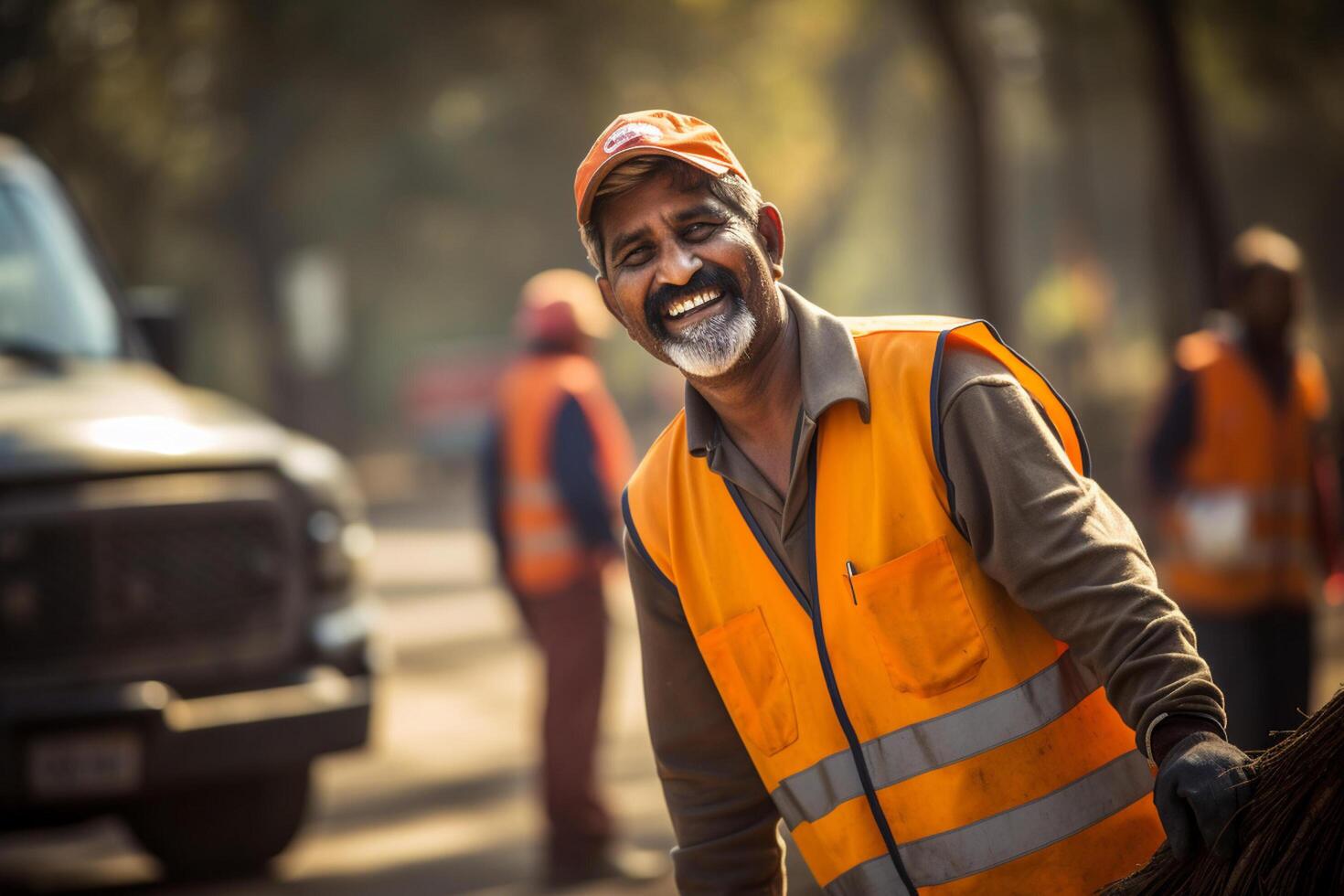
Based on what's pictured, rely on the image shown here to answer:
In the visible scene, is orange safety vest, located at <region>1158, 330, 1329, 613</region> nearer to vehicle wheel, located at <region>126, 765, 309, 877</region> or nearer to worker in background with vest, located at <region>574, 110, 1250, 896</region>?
vehicle wheel, located at <region>126, 765, 309, 877</region>

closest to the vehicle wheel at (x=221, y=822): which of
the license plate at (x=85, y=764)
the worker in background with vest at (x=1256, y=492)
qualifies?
the license plate at (x=85, y=764)

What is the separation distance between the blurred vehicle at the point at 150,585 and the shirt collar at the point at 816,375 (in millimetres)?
3816

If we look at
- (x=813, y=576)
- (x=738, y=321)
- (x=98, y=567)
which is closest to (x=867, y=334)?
(x=738, y=321)

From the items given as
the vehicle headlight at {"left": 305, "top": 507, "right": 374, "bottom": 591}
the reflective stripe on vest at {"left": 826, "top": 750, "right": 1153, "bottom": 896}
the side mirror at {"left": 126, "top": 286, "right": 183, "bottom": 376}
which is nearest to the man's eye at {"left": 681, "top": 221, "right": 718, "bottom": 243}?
the reflective stripe on vest at {"left": 826, "top": 750, "right": 1153, "bottom": 896}

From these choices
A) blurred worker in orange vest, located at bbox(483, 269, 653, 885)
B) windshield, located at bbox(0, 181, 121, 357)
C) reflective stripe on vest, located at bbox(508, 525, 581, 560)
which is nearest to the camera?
windshield, located at bbox(0, 181, 121, 357)

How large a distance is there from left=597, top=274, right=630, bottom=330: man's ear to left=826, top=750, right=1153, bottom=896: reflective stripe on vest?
1.05 meters

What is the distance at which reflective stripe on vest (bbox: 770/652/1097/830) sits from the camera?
2.75 metres

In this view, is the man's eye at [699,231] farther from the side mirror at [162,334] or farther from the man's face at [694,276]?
the side mirror at [162,334]

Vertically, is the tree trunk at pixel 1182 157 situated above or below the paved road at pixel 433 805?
above

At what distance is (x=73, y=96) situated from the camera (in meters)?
22.8

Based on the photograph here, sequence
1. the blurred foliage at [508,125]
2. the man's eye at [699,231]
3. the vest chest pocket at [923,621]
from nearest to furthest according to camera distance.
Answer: the vest chest pocket at [923,621] → the man's eye at [699,231] → the blurred foliage at [508,125]

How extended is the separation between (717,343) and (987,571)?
595mm

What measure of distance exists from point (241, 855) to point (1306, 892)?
566 centimetres

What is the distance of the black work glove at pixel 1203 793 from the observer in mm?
2377
